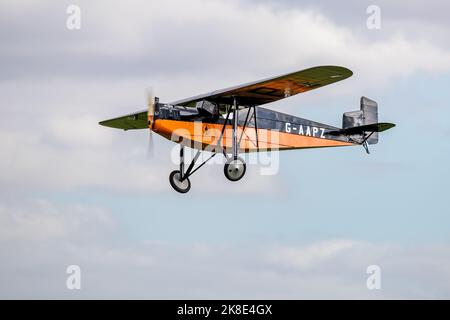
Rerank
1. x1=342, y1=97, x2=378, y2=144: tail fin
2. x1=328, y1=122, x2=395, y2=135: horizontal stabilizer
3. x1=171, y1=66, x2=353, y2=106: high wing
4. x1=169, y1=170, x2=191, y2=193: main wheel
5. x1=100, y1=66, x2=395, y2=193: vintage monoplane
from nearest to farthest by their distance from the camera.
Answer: x1=171, y1=66, x2=353, y2=106: high wing → x1=100, y1=66, x2=395, y2=193: vintage monoplane → x1=169, y1=170, x2=191, y2=193: main wheel → x1=328, y1=122, x2=395, y2=135: horizontal stabilizer → x1=342, y1=97, x2=378, y2=144: tail fin

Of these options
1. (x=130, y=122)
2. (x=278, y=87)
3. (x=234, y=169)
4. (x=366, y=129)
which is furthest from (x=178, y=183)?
(x=366, y=129)

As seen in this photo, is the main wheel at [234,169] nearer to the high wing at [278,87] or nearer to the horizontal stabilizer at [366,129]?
the high wing at [278,87]

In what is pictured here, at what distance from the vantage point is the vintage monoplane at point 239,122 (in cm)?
2877

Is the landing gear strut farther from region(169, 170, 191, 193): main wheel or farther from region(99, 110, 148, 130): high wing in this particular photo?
region(99, 110, 148, 130): high wing

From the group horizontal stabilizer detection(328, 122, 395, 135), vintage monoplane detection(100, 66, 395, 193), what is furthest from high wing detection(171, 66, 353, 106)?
horizontal stabilizer detection(328, 122, 395, 135)

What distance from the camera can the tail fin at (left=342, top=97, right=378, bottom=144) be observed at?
33.5 metres

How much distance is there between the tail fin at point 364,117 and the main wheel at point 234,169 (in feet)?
15.4

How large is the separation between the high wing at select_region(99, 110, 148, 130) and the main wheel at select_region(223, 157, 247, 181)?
13.5 ft

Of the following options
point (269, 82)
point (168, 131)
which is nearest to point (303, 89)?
point (269, 82)

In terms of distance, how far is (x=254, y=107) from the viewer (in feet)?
99.4

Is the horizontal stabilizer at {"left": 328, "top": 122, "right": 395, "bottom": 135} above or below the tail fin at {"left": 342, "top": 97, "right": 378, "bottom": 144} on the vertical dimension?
below

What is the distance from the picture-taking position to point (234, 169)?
95.5 ft

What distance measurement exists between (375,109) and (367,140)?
1.66 m

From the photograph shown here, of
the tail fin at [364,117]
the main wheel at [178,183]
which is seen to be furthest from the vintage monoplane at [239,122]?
the tail fin at [364,117]
